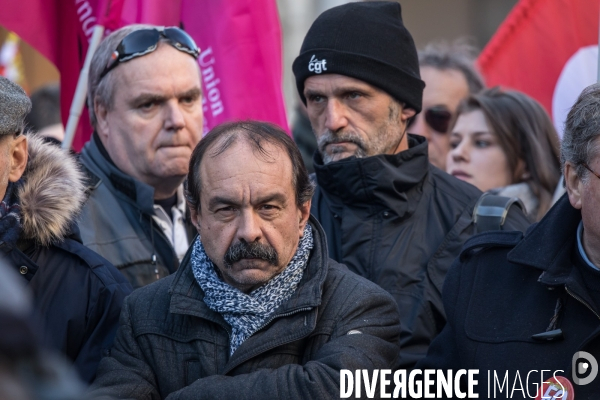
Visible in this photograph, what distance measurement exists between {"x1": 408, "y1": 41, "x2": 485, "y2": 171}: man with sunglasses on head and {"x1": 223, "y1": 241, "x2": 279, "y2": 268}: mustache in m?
2.94

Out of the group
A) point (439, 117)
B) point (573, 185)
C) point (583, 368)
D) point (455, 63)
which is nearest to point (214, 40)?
point (439, 117)

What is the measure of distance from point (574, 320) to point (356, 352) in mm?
683

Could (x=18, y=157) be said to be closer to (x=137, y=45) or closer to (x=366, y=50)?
(x=137, y=45)

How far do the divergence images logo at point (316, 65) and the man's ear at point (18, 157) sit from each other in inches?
53.1

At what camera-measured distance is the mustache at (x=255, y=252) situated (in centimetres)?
283

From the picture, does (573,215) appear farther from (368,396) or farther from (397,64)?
(397,64)

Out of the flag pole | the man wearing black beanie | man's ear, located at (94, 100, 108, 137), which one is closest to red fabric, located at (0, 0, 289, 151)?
the flag pole

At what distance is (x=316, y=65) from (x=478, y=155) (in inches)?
54.7

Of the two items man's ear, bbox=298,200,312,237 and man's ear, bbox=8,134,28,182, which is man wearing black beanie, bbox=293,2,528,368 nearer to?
man's ear, bbox=298,200,312,237

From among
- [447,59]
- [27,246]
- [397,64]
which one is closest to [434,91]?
[447,59]

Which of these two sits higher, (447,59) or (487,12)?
(487,12)

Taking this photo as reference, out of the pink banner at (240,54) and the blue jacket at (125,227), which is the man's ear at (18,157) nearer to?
the blue jacket at (125,227)

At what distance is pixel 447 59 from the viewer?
5883 mm

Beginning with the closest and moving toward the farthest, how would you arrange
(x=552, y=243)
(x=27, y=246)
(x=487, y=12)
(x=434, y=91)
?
1. (x=552, y=243)
2. (x=27, y=246)
3. (x=434, y=91)
4. (x=487, y=12)
